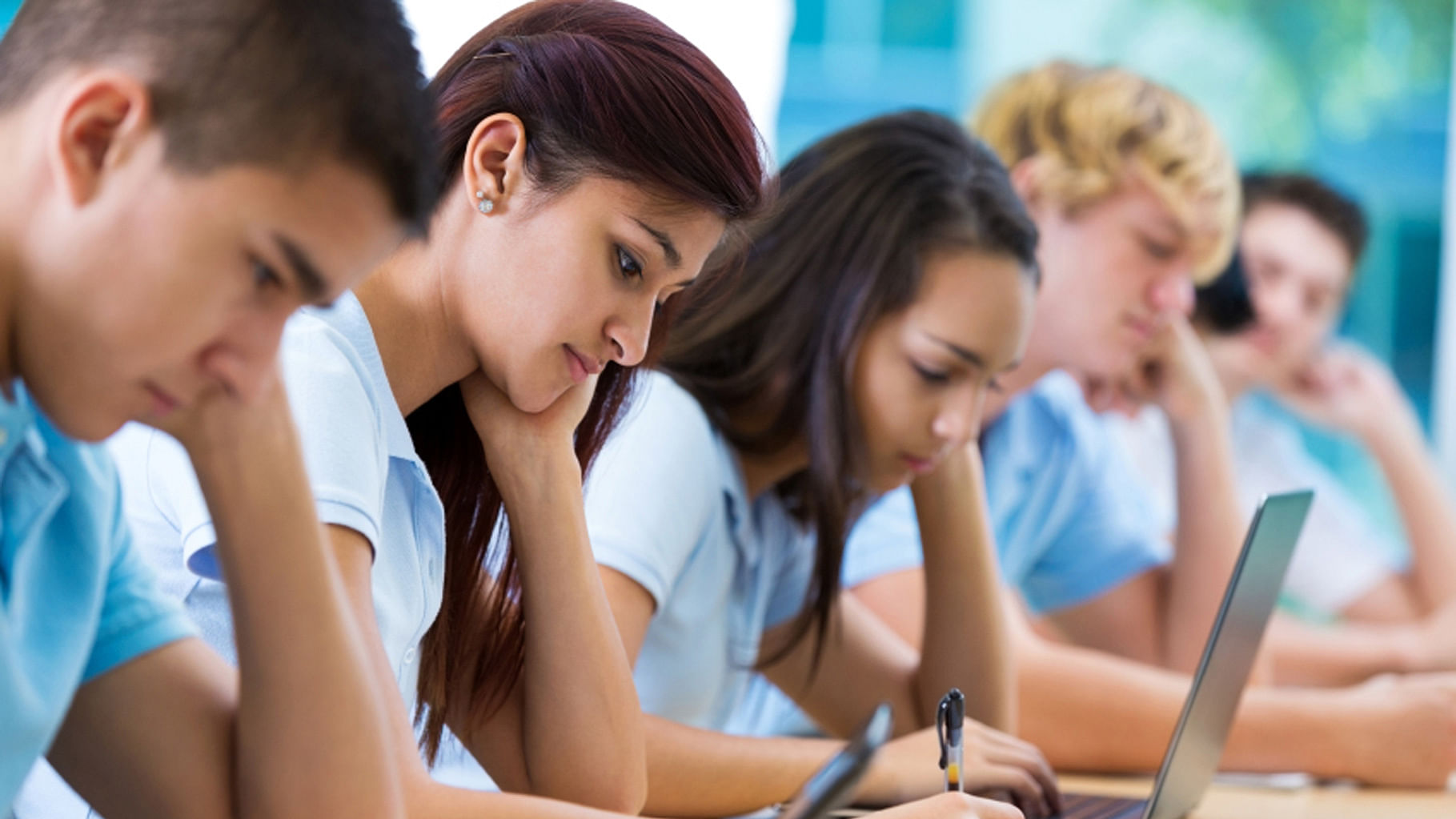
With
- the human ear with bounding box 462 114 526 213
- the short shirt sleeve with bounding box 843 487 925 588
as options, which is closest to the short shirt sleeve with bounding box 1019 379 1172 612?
the short shirt sleeve with bounding box 843 487 925 588

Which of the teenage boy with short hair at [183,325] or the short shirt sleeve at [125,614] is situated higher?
the teenage boy with short hair at [183,325]

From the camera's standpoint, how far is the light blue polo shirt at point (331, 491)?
0.95m

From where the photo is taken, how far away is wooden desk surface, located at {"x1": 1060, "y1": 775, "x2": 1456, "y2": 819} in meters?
1.53

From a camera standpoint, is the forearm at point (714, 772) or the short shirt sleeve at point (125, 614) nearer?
the short shirt sleeve at point (125, 614)

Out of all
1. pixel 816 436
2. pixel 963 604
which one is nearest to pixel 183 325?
pixel 816 436

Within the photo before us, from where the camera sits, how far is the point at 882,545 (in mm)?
1942

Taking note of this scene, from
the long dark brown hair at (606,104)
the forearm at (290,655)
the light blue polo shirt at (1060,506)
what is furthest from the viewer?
the light blue polo shirt at (1060,506)

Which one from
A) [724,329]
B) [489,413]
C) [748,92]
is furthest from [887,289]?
[748,92]

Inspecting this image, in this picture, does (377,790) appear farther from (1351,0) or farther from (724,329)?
(1351,0)

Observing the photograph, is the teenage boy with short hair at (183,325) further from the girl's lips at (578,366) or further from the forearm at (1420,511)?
the forearm at (1420,511)

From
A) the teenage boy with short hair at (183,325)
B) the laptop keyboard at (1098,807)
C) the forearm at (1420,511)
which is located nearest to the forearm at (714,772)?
the laptop keyboard at (1098,807)

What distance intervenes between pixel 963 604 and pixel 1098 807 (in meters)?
0.32

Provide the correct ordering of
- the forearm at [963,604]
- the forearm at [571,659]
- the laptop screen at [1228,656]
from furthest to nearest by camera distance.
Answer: the forearm at [963,604] → the laptop screen at [1228,656] → the forearm at [571,659]

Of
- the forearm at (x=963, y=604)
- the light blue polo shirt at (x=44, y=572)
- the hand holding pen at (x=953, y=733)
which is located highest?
the light blue polo shirt at (x=44, y=572)
